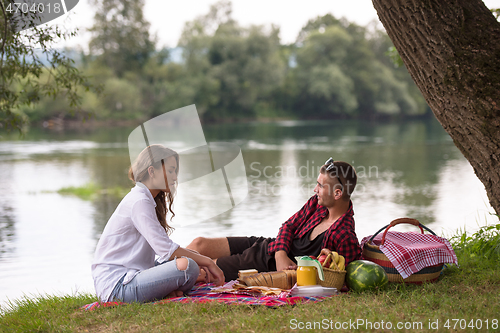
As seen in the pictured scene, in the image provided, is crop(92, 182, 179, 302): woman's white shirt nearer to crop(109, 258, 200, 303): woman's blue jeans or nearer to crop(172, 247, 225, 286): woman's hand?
crop(109, 258, 200, 303): woman's blue jeans

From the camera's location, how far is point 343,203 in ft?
12.6

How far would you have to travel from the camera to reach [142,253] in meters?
3.49

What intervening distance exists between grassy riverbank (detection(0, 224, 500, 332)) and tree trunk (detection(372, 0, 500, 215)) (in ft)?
3.42

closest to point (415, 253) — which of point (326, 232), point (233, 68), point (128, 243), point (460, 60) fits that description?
point (326, 232)

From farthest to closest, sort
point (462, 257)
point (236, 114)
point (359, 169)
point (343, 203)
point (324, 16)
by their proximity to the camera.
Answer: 1. point (324, 16)
2. point (236, 114)
3. point (359, 169)
4. point (462, 257)
5. point (343, 203)

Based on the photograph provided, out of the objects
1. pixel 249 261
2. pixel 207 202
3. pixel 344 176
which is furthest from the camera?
pixel 207 202

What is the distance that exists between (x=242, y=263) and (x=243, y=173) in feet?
32.6

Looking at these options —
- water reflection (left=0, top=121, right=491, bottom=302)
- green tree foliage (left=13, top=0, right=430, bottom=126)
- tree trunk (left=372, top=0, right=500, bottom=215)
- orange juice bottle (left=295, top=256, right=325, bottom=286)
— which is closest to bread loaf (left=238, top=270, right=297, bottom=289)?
orange juice bottle (left=295, top=256, right=325, bottom=286)

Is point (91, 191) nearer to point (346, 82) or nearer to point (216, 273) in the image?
point (216, 273)

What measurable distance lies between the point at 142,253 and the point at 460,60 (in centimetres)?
272

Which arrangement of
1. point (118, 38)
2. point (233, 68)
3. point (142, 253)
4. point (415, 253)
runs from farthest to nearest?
point (118, 38), point (233, 68), point (415, 253), point (142, 253)

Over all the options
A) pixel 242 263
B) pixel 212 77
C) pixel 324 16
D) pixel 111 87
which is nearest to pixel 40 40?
pixel 242 263

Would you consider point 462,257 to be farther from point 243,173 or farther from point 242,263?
point 243,173

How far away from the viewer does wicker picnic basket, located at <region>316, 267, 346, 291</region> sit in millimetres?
3447
